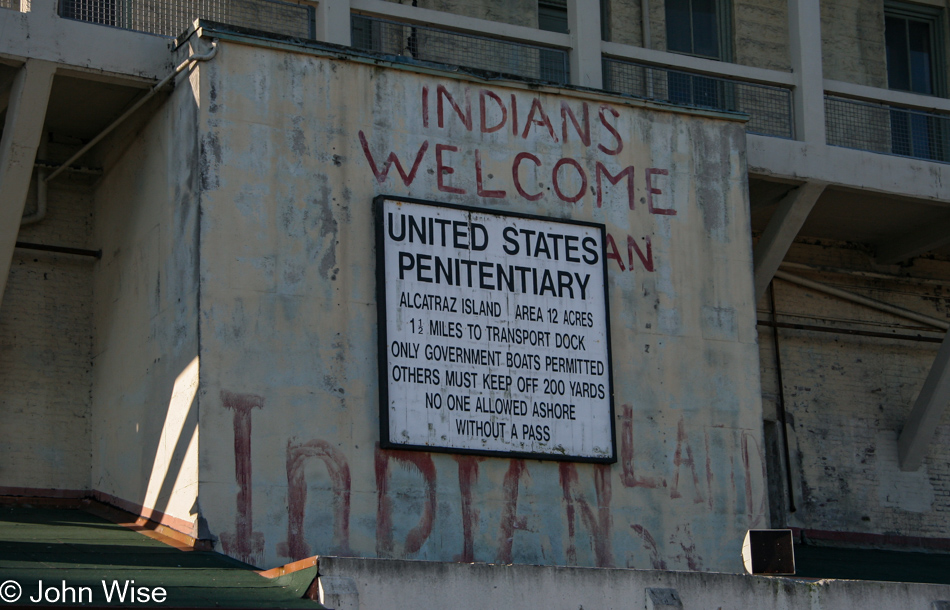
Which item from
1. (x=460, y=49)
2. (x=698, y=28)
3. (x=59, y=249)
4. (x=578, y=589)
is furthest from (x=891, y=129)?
(x=59, y=249)

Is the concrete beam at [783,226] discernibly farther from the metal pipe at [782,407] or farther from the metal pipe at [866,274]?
the metal pipe at [866,274]

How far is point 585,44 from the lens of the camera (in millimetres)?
17469

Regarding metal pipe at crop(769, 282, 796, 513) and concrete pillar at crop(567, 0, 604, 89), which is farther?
metal pipe at crop(769, 282, 796, 513)

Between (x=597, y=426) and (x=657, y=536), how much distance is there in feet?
4.36

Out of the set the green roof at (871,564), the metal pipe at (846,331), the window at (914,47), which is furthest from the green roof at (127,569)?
the window at (914,47)

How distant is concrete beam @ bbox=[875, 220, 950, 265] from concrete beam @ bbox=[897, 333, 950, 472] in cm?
149

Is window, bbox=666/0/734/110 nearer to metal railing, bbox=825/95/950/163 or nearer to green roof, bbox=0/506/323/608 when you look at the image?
metal railing, bbox=825/95/950/163

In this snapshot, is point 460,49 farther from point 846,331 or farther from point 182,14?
point 846,331

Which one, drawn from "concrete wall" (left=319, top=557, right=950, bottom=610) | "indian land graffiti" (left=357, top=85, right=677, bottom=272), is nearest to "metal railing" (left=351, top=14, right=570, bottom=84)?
"indian land graffiti" (left=357, top=85, right=677, bottom=272)

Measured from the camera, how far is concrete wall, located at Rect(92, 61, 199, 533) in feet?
46.2

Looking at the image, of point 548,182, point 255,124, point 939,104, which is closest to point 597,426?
point 548,182

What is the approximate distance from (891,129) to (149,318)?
33.7 ft

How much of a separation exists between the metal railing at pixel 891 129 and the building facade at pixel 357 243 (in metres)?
0.07

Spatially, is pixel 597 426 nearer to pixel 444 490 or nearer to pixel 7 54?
pixel 444 490
